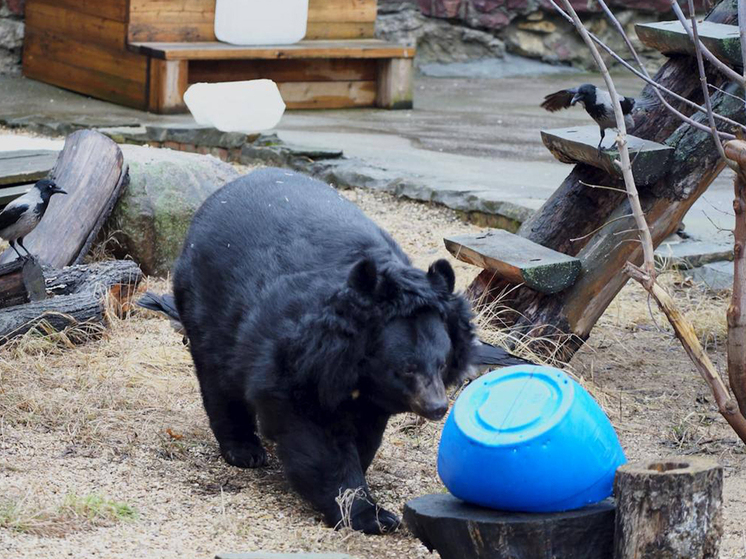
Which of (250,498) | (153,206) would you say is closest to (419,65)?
(153,206)

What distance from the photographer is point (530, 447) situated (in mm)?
2941

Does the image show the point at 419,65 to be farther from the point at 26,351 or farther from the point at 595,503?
the point at 595,503

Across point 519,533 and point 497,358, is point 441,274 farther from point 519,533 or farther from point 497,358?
point 497,358

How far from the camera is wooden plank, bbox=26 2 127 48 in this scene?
11.3m

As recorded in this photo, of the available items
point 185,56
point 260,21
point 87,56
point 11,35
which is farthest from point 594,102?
point 11,35

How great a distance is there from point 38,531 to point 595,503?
1.58 meters

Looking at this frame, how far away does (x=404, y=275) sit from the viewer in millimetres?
3387

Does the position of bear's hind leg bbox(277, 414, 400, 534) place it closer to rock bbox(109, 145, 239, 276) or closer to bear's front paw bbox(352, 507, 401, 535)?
bear's front paw bbox(352, 507, 401, 535)

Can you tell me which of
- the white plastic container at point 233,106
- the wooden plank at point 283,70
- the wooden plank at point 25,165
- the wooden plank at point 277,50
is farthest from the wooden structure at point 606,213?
the wooden plank at point 283,70

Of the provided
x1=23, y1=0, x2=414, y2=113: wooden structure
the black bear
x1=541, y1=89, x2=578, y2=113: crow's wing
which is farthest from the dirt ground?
x1=23, y1=0, x2=414, y2=113: wooden structure

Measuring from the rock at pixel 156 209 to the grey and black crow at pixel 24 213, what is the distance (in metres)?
0.90

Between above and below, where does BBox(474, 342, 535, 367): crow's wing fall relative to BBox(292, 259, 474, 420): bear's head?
below

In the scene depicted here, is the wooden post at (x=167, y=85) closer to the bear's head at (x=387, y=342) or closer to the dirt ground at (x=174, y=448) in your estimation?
the dirt ground at (x=174, y=448)

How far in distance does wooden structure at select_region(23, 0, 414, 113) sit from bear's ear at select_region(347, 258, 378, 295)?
787cm
